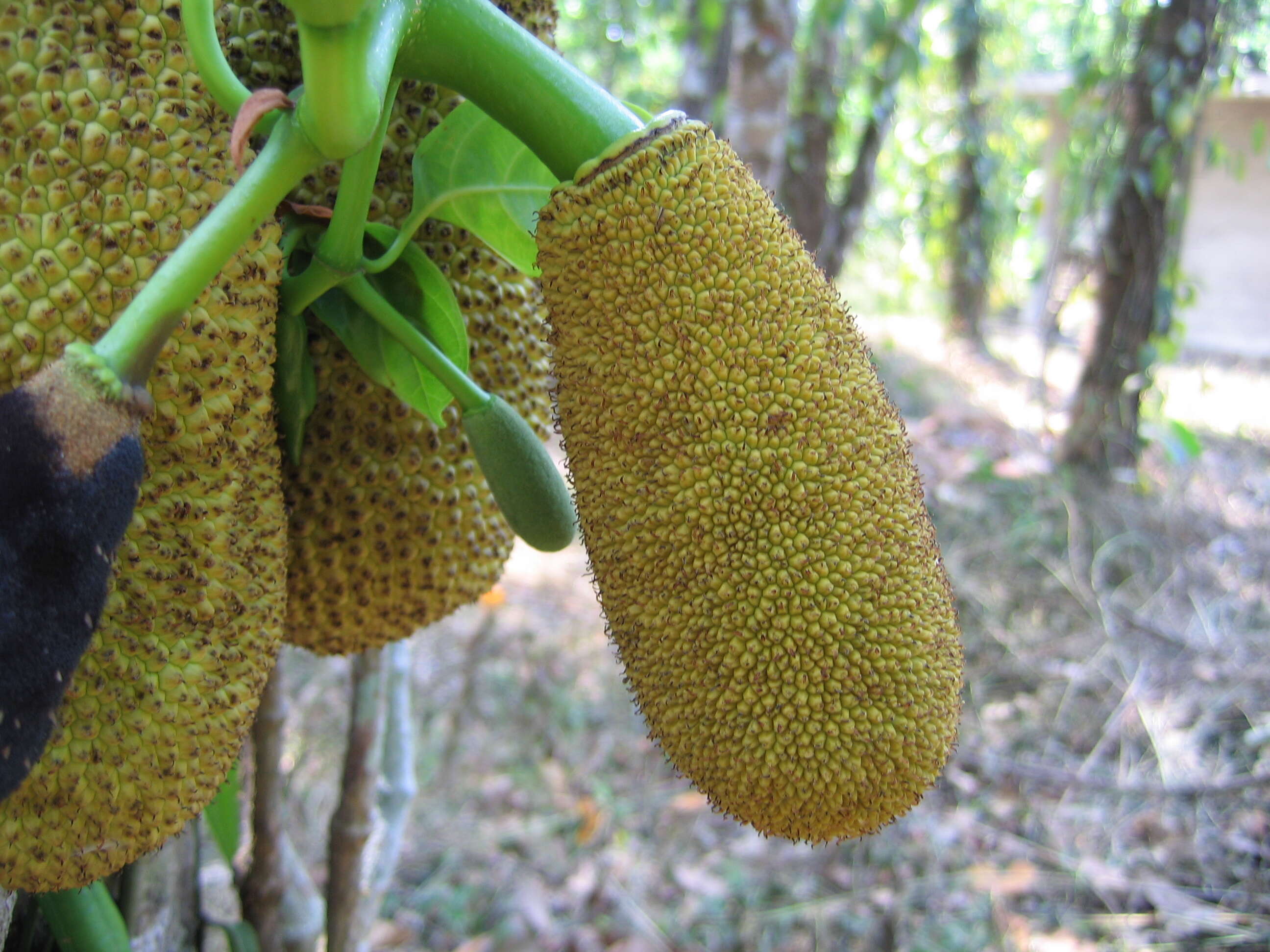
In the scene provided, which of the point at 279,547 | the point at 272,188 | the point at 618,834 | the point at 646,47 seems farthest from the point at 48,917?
the point at 646,47

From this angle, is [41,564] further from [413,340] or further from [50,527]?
[413,340]

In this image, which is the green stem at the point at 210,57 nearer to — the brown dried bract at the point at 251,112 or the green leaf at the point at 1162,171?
the brown dried bract at the point at 251,112

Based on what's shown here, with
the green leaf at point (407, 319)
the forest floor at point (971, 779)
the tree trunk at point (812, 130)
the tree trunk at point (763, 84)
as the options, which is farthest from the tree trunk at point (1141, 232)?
the green leaf at point (407, 319)

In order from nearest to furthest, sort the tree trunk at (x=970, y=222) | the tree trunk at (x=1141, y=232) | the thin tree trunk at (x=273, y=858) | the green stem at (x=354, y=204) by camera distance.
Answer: the green stem at (x=354, y=204)
the thin tree trunk at (x=273, y=858)
the tree trunk at (x=1141, y=232)
the tree trunk at (x=970, y=222)

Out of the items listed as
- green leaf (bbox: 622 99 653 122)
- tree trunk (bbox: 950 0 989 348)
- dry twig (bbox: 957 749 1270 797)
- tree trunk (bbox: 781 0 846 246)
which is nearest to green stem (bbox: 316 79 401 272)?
green leaf (bbox: 622 99 653 122)

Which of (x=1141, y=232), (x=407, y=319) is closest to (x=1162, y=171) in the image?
(x=1141, y=232)

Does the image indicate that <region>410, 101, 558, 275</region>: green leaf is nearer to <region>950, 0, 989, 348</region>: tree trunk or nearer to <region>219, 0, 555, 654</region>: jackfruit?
<region>219, 0, 555, 654</region>: jackfruit
